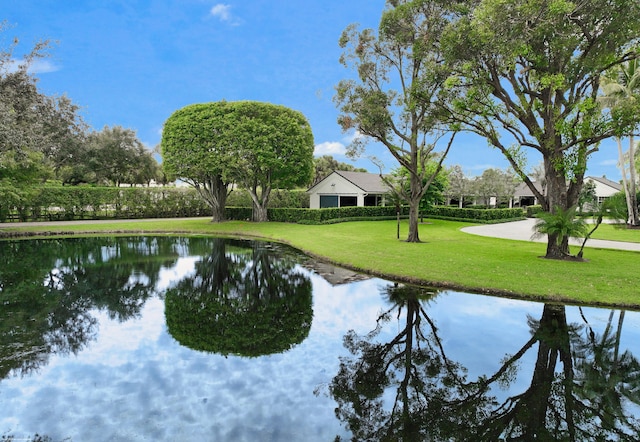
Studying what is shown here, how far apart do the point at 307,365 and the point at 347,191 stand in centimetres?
2958

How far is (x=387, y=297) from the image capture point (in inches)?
364

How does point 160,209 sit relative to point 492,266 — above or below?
above

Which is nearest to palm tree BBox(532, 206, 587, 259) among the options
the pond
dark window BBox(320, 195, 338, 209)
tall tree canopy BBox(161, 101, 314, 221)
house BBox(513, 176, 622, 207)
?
the pond

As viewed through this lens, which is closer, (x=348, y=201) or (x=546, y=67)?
(x=546, y=67)

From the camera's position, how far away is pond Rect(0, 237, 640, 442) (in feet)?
13.3

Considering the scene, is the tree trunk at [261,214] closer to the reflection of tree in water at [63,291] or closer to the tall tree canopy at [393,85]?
the reflection of tree in water at [63,291]

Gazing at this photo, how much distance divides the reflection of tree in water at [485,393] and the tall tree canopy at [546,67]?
23.7 ft

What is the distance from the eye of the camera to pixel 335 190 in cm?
3541

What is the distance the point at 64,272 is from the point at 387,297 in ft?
32.8

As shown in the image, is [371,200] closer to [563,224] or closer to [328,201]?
[328,201]

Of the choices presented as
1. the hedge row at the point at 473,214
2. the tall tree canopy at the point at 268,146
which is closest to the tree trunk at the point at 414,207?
the tall tree canopy at the point at 268,146

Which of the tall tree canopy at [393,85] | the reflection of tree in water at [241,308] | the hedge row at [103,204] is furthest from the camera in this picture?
the hedge row at [103,204]

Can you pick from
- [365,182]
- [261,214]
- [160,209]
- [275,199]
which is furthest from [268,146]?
[160,209]

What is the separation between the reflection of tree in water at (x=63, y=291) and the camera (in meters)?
6.28
